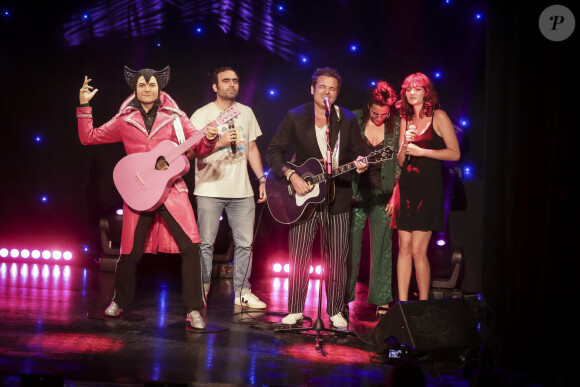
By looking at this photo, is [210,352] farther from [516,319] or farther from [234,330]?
[516,319]

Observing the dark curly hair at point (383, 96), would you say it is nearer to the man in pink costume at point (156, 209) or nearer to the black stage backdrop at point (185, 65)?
the black stage backdrop at point (185, 65)

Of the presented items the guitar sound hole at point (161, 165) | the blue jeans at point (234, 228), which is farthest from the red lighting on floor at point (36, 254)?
the guitar sound hole at point (161, 165)

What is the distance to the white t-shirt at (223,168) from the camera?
605cm

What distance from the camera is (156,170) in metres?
5.15

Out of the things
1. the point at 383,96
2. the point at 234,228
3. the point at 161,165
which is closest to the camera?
the point at 161,165

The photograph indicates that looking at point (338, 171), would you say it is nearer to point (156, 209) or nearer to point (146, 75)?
point (156, 209)

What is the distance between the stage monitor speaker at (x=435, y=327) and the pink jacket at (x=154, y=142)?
68.8 inches

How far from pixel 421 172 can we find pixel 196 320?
2128 millimetres

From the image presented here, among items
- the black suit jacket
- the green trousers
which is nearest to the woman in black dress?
the black suit jacket

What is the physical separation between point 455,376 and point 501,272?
2.61 ft

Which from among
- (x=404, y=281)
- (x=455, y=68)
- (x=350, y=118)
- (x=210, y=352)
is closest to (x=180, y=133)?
(x=350, y=118)

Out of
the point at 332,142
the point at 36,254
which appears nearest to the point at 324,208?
the point at 332,142

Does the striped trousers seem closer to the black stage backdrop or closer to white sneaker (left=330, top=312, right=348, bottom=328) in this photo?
white sneaker (left=330, top=312, right=348, bottom=328)

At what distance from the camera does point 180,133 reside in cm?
529
